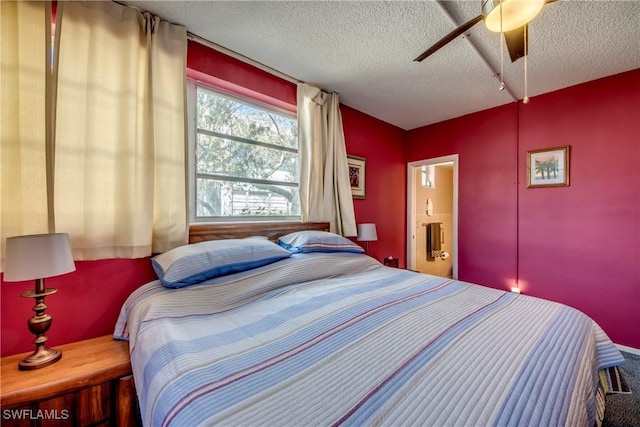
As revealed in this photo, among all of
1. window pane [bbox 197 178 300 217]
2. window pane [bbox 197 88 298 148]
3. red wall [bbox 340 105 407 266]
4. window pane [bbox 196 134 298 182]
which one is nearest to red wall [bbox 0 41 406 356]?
red wall [bbox 340 105 407 266]

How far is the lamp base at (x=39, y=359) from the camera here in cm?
113

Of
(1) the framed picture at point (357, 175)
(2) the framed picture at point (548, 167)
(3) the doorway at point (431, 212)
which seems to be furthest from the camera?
(3) the doorway at point (431, 212)

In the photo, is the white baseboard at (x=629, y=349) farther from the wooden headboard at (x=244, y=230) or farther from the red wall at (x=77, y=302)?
the red wall at (x=77, y=302)

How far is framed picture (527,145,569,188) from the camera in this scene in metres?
2.69

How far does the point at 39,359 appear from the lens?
3.80 feet

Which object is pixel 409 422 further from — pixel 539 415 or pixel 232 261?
pixel 232 261

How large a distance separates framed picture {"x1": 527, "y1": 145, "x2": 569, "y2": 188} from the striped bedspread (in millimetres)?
2001

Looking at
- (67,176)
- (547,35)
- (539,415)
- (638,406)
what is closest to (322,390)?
(539,415)

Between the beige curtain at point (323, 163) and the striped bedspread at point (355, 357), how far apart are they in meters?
1.24

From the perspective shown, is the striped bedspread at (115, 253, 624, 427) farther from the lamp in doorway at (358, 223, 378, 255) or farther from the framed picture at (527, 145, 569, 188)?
the framed picture at (527, 145, 569, 188)

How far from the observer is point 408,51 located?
2074mm

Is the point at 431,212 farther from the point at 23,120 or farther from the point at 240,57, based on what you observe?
the point at 23,120

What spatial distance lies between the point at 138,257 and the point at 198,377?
1.15 meters

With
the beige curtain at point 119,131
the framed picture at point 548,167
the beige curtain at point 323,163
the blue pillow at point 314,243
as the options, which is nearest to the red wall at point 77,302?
the beige curtain at point 119,131
